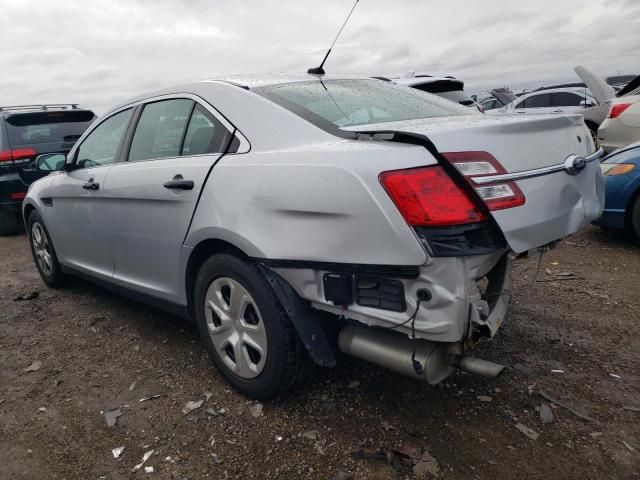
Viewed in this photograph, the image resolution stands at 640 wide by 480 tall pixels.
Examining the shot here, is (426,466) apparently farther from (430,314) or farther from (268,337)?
(268,337)

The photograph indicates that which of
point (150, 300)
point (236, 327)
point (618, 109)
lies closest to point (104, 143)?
point (150, 300)

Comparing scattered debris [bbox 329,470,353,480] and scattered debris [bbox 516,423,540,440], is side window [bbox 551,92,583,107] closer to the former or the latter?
scattered debris [bbox 516,423,540,440]

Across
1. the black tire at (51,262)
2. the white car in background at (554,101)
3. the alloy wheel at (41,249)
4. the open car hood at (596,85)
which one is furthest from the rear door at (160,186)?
the white car in background at (554,101)

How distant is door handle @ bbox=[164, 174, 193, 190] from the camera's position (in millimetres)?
2611

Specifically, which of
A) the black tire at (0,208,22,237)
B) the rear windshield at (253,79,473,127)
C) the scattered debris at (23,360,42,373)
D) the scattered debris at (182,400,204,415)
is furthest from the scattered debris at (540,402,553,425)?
the black tire at (0,208,22,237)

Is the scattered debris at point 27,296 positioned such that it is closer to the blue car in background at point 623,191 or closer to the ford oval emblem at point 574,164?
the ford oval emblem at point 574,164

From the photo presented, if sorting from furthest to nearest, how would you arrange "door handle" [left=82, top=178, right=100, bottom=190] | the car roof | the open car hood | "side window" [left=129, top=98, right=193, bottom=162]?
the open car hood < "door handle" [left=82, top=178, right=100, bottom=190] < "side window" [left=129, top=98, right=193, bottom=162] < the car roof

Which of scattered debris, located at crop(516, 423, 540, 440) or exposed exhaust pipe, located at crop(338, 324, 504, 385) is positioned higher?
exposed exhaust pipe, located at crop(338, 324, 504, 385)

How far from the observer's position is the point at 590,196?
2.34 metres

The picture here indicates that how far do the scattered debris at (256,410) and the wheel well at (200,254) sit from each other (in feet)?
2.05

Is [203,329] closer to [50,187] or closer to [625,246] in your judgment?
[50,187]

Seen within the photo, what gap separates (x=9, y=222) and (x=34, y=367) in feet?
15.8

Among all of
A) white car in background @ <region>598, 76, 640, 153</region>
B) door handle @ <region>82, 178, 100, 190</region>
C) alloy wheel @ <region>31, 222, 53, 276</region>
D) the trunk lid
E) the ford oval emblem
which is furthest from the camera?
white car in background @ <region>598, 76, 640, 153</region>

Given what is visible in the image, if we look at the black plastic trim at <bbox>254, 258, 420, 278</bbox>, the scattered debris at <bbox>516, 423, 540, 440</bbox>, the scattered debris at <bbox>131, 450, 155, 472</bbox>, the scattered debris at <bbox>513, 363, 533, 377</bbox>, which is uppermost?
the black plastic trim at <bbox>254, 258, 420, 278</bbox>
